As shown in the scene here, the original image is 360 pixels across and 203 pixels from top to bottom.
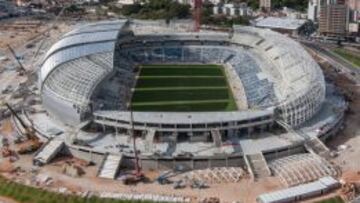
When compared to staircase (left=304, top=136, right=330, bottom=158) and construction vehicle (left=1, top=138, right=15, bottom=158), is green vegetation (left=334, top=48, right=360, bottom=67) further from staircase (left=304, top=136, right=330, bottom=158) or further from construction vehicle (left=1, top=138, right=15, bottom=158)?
construction vehicle (left=1, top=138, right=15, bottom=158)

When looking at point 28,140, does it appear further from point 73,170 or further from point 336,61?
point 336,61

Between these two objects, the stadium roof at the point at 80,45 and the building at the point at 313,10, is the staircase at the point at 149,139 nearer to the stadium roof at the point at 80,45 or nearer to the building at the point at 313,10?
the stadium roof at the point at 80,45

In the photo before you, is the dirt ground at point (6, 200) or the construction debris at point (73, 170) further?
the construction debris at point (73, 170)

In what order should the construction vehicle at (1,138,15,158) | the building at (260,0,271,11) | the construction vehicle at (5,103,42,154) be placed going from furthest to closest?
the building at (260,0,271,11) < the construction vehicle at (5,103,42,154) < the construction vehicle at (1,138,15,158)

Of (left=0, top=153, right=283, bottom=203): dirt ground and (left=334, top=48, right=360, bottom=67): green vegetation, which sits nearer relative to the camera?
(left=0, top=153, right=283, bottom=203): dirt ground

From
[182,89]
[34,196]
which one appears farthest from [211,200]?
[182,89]

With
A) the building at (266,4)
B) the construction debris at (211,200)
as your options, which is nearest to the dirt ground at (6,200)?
the construction debris at (211,200)

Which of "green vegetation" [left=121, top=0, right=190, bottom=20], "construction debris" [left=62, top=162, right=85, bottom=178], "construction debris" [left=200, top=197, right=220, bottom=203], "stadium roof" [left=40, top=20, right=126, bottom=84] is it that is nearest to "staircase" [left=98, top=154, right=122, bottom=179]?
"construction debris" [left=62, top=162, right=85, bottom=178]
